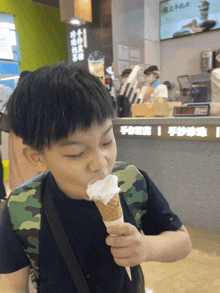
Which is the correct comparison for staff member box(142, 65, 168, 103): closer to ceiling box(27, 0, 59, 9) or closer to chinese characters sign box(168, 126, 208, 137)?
chinese characters sign box(168, 126, 208, 137)

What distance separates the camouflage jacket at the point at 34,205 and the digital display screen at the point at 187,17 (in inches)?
273

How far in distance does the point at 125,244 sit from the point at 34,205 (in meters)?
0.29

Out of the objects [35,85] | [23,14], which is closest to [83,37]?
[23,14]

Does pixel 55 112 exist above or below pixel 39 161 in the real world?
above

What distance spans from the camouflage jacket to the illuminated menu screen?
174 centimetres

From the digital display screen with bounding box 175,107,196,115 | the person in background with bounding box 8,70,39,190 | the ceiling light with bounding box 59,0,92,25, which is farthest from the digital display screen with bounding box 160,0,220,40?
the person in background with bounding box 8,70,39,190

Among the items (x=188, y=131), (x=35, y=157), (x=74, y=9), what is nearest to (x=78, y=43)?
(x=74, y=9)

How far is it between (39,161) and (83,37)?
6.55m

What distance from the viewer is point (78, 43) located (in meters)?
6.73

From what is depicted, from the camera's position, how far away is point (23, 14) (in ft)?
20.2

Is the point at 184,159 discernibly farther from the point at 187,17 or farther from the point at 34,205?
the point at 187,17

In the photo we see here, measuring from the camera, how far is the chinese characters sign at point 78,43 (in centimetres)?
661

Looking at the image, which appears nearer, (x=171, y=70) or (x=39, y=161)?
(x=39, y=161)

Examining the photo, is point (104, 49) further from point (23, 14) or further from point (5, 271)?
point (5, 271)
